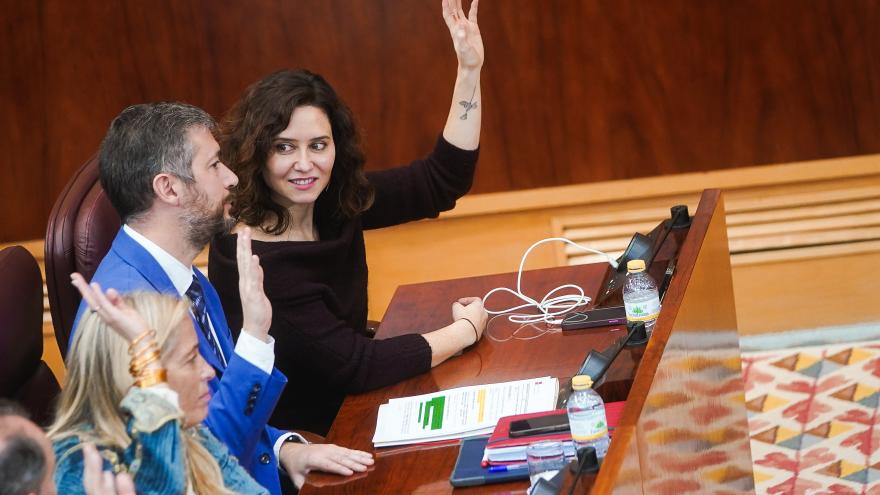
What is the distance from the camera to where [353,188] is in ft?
10.7

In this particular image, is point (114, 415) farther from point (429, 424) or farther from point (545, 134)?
point (545, 134)

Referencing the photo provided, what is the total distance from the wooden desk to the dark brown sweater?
68 millimetres

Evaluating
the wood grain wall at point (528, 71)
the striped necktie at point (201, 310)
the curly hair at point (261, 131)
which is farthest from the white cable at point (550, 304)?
the wood grain wall at point (528, 71)

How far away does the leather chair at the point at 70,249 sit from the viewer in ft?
9.31

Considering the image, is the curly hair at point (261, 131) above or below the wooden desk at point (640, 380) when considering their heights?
above

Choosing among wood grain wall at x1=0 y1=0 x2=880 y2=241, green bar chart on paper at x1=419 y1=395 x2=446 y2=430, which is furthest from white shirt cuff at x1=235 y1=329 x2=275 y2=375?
wood grain wall at x1=0 y1=0 x2=880 y2=241

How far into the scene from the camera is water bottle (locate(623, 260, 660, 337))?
2.66 meters

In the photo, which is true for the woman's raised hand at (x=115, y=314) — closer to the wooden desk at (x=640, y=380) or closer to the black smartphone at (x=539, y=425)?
the wooden desk at (x=640, y=380)

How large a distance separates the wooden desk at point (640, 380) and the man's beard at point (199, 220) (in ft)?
1.58

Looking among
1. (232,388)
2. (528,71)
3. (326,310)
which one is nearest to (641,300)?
(326,310)

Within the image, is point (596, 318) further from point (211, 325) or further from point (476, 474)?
point (211, 325)

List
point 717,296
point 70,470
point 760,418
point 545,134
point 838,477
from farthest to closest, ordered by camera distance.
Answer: point 545,134 < point 760,418 < point 838,477 < point 717,296 < point 70,470

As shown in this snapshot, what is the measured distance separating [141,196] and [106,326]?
676 millimetres

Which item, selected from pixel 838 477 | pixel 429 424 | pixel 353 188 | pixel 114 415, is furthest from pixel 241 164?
pixel 838 477
